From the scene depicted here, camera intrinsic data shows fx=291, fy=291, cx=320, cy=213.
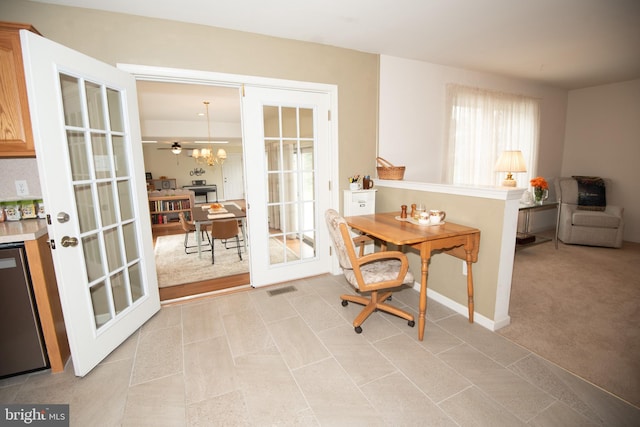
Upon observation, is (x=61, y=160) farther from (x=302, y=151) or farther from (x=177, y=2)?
(x=302, y=151)

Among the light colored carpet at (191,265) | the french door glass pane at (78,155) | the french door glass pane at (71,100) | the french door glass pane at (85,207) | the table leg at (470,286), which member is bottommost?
the light colored carpet at (191,265)

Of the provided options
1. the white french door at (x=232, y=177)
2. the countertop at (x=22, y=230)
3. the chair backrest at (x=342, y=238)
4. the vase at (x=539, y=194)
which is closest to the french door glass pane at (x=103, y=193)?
the countertop at (x=22, y=230)

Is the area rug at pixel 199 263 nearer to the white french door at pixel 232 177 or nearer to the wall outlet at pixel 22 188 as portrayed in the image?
the wall outlet at pixel 22 188

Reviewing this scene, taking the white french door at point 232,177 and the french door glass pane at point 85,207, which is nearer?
the french door glass pane at point 85,207

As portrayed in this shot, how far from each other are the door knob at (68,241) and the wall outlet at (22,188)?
40.1 inches

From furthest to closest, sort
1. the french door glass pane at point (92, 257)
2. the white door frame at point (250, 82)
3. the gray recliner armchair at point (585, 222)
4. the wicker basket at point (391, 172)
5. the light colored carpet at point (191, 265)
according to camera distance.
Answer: the gray recliner armchair at point (585, 222) → the light colored carpet at point (191, 265) → the wicker basket at point (391, 172) → the white door frame at point (250, 82) → the french door glass pane at point (92, 257)

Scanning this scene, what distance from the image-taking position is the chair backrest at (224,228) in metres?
4.10

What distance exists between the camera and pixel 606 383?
1.72 meters

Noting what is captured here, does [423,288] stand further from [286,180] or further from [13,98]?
[13,98]

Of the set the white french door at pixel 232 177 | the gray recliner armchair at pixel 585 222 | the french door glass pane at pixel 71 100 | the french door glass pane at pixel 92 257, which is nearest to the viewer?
the french door glass pane at pixel 71 100

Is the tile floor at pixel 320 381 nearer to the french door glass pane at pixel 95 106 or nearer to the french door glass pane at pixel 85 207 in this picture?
the french door glass pane at pixel 85 207

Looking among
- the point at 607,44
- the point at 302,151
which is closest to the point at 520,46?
the point at 607,44

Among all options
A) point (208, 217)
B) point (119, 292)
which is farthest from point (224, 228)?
point (119, 292)

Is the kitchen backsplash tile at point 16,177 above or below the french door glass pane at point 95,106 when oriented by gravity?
below
